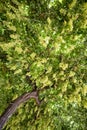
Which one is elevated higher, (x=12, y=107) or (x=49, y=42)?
(x=49, y=42)

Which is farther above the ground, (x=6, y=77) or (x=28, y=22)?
(x=28, y=22)

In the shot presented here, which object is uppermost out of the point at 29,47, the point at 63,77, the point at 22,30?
the point at 22,30

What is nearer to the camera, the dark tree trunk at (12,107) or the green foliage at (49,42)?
the green foliage at (49,42)

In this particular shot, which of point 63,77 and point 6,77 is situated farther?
point 6,77

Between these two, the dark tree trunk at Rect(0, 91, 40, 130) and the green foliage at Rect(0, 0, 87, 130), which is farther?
the dark tree trunk at Rect(0, 91, 40, 130)

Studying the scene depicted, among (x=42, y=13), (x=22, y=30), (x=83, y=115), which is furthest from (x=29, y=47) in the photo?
(x=83, y=115)

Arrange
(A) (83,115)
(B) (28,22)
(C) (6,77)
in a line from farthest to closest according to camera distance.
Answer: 1. (A) (83,115)
2. (C) (6,77)
3. (B) (28,22)

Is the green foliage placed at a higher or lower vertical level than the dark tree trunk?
higher

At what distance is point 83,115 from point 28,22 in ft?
13.3

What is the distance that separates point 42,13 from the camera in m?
5.91

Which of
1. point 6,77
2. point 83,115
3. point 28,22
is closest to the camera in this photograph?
point 28,22

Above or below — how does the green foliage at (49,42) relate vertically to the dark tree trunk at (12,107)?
above

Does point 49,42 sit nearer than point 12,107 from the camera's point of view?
Yes

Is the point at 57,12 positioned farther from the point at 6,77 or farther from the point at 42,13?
the point at 6,77
